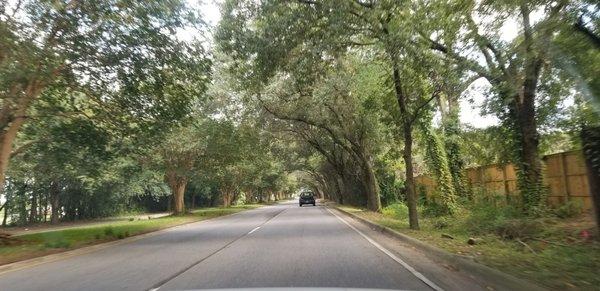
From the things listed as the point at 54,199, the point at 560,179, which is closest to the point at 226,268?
the point at 560,179

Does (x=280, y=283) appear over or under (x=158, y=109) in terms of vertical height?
under

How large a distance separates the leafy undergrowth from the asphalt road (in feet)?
5.57

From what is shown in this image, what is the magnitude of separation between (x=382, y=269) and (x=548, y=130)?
11.9 m

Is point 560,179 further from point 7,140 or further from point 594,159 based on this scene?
point 7,140

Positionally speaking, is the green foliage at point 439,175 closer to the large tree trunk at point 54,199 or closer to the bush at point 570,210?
the bush at point 570,210

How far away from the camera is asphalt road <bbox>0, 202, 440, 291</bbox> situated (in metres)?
9.07

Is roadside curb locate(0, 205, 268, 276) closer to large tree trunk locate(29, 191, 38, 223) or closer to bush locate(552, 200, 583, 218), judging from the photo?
bush locate(552, 200, 583, 218)

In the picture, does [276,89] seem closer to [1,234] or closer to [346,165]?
[1,234]

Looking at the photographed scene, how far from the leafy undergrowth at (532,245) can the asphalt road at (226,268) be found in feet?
5.57

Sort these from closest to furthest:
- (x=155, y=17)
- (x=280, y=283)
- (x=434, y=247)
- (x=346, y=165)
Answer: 1. (x=280, y=283)
2. (x=434, y=247)
3. (x=155, y=17)
4. (x=346, y=165)

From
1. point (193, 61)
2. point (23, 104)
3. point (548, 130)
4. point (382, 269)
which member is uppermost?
point (193, 61)

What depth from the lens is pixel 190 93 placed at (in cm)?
2002

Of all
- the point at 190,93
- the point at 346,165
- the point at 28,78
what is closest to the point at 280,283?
the point at 28,78

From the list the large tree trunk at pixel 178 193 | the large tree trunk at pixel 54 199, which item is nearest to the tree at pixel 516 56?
the large tree trunk at pixel 178 193
